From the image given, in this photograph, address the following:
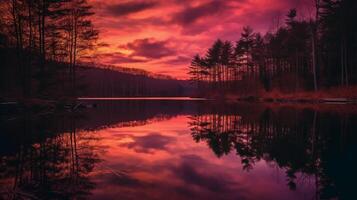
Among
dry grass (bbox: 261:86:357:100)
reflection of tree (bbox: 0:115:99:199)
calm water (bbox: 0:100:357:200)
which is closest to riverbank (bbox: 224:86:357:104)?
dry grass (bbox: 261:86:357:100)

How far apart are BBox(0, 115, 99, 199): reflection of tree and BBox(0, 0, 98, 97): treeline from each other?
18.6 meters

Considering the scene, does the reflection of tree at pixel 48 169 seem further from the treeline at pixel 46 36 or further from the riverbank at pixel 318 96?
the riverbank at pixel 318 96

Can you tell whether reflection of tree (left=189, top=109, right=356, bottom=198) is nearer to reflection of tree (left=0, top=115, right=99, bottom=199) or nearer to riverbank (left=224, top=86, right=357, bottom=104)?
reflection of tree (left=0, top=115, right=99, bottom=199)

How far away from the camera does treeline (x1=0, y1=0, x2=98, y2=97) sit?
27266 mm

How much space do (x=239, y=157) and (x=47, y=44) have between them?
95.1 feet

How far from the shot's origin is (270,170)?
692 centimetres

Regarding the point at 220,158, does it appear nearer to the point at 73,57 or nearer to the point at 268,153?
the point at 268,153

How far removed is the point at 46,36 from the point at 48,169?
27927 millimetres

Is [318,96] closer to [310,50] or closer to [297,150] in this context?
[310,50]

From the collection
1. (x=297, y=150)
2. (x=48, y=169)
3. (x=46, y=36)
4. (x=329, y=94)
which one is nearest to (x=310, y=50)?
(x=329, y=94)

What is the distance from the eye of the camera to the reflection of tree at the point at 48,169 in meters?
5.06

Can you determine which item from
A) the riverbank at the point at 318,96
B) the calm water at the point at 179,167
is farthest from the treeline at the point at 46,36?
the riverbank at the point at 318,96

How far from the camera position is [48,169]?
22.2 ft

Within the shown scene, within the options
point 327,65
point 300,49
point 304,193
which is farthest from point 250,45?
point 304,193
